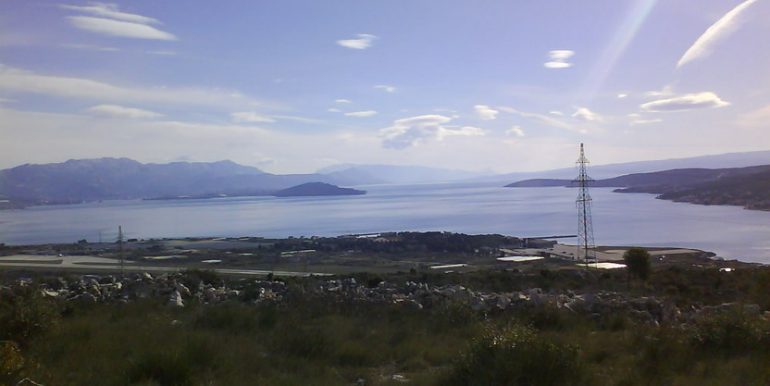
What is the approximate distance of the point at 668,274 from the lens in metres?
20.6

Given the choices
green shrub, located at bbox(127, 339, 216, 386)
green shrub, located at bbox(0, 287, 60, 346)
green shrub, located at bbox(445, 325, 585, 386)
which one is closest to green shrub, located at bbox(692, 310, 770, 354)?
green shrub, located at bbox(445, 325, 585, 386)

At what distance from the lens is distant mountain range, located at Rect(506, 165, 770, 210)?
89.8 meters

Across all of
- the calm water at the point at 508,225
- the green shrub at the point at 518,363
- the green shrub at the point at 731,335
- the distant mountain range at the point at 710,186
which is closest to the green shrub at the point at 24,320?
the green shrub at the point at 518,363

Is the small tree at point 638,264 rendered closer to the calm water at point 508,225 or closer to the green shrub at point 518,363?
the green shrub at point 518,363

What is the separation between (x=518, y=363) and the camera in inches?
207

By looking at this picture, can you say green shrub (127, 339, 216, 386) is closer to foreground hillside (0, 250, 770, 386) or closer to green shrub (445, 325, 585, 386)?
foreground hillside (0, 250, 770, 386)

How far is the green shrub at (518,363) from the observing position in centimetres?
525

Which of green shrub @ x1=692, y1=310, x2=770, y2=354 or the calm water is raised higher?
green shrub @ x1=692, y1=310, x2=770, y2=354

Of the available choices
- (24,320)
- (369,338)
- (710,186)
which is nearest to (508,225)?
(710,186)

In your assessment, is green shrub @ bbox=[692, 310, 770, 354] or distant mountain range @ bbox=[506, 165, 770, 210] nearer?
green shrub @ bbox=[692, 310, 770, 354]

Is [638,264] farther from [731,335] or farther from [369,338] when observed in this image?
[369,338]

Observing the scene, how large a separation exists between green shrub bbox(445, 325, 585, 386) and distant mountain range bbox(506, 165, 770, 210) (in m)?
72.0

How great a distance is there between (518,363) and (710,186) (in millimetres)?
115517

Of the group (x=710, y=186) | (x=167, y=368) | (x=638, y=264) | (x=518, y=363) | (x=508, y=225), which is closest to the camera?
(x=518, y=363)
